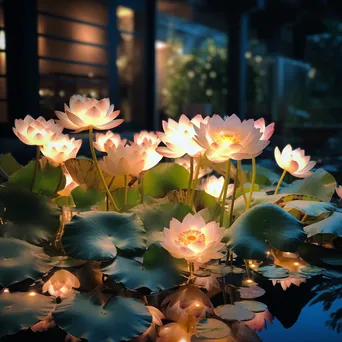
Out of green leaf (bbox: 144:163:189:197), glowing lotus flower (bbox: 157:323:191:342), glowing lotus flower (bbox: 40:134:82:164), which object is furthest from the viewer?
green leaf (bbox: 144:163:189:197)

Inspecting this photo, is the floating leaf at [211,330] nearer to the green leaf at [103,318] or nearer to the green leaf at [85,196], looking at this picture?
the green leaf at [103,318]

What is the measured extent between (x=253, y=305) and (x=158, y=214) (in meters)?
0.27

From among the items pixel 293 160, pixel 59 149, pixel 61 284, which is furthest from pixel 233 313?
pixel 59 149

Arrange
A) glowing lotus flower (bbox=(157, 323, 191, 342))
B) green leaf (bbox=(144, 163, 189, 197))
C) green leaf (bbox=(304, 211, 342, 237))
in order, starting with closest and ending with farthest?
glowing lotus flower (bbox=(157, 323, 191, 342))
green leaf (bbox=(304, 211, 342, 237))
green leaf (bbox=(144, 163, 189, 197))

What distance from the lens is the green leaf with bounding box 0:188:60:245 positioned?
0.81 meters

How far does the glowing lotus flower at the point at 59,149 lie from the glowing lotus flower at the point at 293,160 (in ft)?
1.34

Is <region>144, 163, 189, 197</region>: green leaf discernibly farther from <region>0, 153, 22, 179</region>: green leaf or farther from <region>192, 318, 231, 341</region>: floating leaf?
<region>192, 318, 231, 341</region>: floating leaf

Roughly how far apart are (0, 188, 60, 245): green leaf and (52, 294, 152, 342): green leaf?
23 cm

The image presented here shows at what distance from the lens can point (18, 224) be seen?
32.7 inches

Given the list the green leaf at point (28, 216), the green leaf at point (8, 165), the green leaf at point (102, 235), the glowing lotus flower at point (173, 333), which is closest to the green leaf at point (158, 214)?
the green leaf at point (102, 235)

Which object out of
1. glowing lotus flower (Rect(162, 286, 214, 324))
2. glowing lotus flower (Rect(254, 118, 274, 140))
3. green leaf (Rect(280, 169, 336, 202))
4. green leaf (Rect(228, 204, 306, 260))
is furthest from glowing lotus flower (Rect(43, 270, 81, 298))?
green leaf (Rect(280, 169, 336, 202))

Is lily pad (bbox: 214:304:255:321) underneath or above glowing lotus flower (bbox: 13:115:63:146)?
underneath

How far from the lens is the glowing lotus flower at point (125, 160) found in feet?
2.56

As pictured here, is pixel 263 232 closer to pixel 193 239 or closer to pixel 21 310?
pixel 193 239
